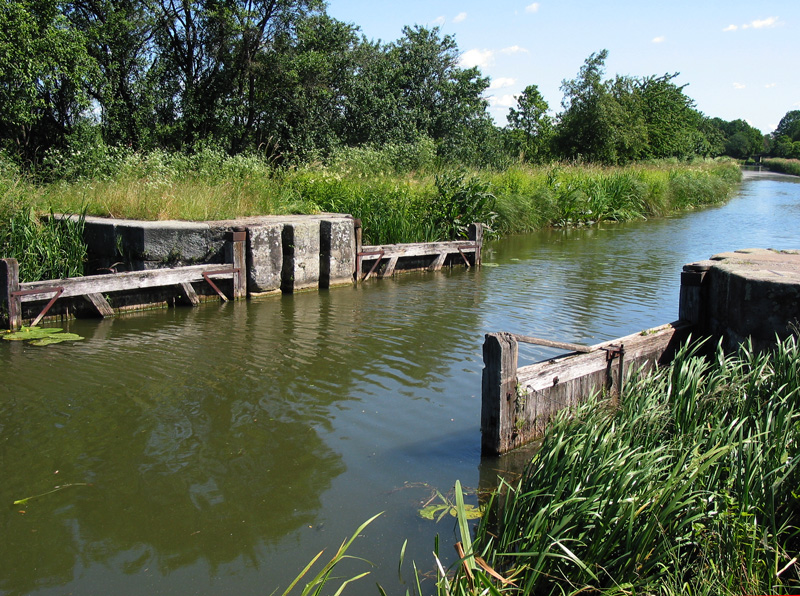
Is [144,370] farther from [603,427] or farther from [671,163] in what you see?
[671,163]

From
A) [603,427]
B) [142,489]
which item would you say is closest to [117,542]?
[142,489]

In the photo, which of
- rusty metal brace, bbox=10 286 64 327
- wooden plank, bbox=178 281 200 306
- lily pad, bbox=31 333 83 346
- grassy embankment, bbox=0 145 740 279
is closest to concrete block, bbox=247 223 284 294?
wooden plank, bbox=178 281 200 306

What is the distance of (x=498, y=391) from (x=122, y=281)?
620 centimetres

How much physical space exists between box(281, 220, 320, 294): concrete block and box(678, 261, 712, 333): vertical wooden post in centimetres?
631

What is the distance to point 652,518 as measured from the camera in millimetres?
3238

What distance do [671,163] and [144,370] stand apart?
35.9m

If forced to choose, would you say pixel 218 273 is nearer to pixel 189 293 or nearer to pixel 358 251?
pixel 189 293

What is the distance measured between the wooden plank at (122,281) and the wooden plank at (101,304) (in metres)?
0.08

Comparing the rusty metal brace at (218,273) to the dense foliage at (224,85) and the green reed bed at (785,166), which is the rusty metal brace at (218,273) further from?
the green reed bed at (785,166)

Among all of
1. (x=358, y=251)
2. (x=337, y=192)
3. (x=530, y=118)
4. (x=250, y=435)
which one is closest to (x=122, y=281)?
(x=358, y=251)

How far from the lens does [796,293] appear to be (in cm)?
579

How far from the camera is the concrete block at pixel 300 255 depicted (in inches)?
446

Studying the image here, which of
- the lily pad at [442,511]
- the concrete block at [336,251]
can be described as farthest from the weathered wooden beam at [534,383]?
the concrete block at [336,251]

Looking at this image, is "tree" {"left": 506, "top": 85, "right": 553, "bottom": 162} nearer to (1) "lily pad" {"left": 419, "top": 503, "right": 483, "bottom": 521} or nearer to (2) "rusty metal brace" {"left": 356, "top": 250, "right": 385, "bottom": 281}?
(2) "rusty metal brace" {"left": 356, "top": 250, "right": 385, "bottom": 281}
